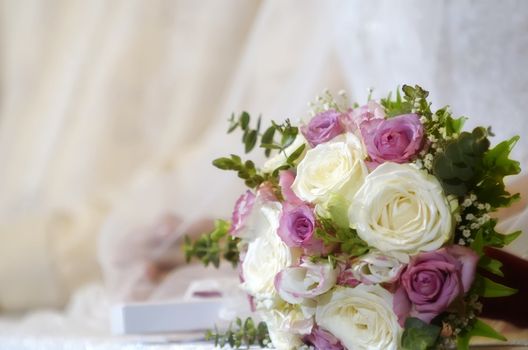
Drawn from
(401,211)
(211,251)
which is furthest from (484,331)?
(211,251)

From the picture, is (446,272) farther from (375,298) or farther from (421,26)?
(421,26)

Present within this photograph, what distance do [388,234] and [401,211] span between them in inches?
0.8

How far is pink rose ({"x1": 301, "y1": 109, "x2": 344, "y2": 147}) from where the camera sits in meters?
0.67

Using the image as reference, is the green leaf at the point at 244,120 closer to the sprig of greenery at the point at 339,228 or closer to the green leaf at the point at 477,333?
the sprig of greenery at the point at 339,228

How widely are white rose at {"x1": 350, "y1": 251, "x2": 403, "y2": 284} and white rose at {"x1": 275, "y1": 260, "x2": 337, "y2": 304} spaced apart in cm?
2

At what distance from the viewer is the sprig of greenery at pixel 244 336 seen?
73cm

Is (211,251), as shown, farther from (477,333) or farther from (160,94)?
(160,94)

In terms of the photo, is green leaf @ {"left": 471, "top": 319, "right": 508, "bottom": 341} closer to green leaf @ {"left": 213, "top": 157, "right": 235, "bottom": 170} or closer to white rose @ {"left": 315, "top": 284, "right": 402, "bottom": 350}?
white rose @ {"left": 315, "top": 284, "right": 402, "bottom": 350}

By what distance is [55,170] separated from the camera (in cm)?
180

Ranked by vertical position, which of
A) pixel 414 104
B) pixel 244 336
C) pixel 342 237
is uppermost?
pixel 414 104

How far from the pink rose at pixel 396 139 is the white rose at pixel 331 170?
0.02 m

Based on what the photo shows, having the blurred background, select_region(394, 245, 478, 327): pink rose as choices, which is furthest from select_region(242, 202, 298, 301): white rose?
the blurred background

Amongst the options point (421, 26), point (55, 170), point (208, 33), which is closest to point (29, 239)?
point (55, 170)

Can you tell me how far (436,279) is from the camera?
1.89 feet
